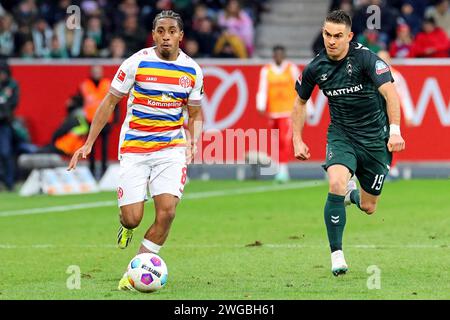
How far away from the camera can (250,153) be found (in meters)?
23.8

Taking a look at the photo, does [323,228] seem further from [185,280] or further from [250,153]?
[250,153]

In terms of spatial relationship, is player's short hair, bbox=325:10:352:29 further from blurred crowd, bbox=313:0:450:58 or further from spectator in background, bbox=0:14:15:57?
spectator in background, bbox=0:14:15:57

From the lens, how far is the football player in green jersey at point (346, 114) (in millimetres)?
11656

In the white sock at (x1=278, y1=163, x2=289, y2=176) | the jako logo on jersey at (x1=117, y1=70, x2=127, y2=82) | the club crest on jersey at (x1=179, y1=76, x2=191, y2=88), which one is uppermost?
the jako logo on jersey at (x1=117, y1=70, x2=127, y2=82)

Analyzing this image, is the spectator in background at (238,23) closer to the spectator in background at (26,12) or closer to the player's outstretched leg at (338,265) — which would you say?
the spectator in background at (26,12)

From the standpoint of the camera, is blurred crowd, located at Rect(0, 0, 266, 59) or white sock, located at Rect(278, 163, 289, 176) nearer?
white sock, located at Rect(278, 163, 289, 176)

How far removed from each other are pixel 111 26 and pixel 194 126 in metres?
16.7

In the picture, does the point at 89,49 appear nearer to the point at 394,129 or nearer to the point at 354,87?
the point at 354,87

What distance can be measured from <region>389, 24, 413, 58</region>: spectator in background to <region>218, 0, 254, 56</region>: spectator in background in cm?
339

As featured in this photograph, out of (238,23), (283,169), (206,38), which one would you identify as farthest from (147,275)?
(238,23)

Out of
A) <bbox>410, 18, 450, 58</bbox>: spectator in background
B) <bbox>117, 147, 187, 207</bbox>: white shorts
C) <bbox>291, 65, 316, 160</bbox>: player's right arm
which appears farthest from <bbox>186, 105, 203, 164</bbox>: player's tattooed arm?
<bbox>410, 18, 450, 58</bbox>: spectator in background

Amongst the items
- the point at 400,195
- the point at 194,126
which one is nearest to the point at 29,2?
the point at 400,195

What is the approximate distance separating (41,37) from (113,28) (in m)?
1.66

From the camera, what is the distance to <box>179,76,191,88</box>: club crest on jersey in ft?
37.3
